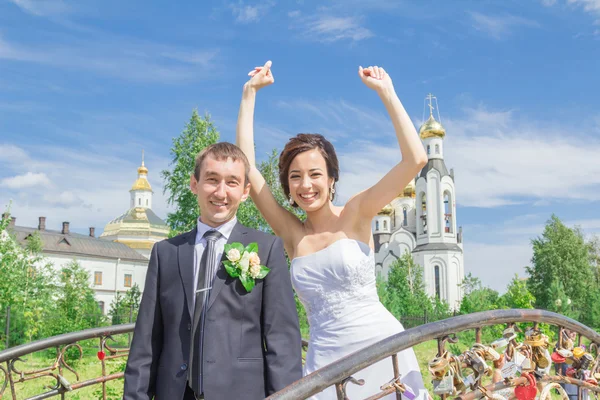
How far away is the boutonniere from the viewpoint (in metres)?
2.44

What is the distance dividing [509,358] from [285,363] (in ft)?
3.14

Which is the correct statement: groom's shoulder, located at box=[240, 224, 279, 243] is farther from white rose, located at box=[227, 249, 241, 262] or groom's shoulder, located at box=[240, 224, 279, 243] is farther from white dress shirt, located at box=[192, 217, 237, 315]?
white rose, located at box=[227, 249, 241, 262]

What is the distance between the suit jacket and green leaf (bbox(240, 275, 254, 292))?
3 centimetres

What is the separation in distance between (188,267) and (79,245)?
60.3 m

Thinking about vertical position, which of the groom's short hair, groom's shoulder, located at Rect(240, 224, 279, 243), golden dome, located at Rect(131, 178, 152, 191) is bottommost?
groom's shoulder, located at Rect(240, 224, 279, 243)

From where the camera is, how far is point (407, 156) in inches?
114

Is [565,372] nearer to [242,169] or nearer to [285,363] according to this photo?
[285,363]

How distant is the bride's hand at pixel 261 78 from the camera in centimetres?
339

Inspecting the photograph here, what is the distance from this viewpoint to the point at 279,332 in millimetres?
2480

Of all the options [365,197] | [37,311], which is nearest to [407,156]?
[365,197]

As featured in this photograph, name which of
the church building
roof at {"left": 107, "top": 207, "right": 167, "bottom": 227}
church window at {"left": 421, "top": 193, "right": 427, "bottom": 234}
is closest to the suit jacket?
the church building

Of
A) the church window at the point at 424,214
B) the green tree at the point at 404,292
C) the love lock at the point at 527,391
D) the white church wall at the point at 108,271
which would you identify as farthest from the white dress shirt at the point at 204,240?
the white church wall at the point at 108,271

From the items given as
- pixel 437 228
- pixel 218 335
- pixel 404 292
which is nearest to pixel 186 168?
pixel 404 292

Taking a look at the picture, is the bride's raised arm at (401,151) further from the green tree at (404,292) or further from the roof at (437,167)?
the roof at (437,167)
